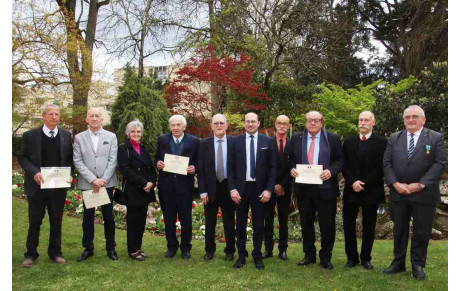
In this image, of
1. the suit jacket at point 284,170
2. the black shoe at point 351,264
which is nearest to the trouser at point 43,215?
the suit jacket at point 284,170

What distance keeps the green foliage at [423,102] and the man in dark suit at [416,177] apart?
3661 mm

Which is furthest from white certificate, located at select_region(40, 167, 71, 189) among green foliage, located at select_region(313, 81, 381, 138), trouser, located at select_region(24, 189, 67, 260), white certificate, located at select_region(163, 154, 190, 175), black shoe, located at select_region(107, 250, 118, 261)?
green foliage, located at select_region(313, 81, 381, 138)

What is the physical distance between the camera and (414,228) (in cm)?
499

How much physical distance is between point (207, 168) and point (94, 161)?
1686mm

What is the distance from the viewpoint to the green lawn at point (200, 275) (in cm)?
478

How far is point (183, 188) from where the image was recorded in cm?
592

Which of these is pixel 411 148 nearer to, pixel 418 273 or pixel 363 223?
pixel 363 223

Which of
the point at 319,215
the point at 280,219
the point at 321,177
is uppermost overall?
the point at 321,177

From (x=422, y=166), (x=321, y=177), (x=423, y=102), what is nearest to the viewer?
(x=422, y=166)

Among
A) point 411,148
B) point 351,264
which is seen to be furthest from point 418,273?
point 411,148

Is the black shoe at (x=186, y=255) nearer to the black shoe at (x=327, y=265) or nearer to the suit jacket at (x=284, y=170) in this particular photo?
the suit jacket at (x=284, y=170)

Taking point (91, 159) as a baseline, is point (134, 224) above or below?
below

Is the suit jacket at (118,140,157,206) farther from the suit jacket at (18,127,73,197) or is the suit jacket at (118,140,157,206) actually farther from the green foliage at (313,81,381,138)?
the green foliage at (313,81,381,138)

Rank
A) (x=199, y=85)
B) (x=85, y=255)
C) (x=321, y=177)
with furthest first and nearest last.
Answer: (x=199, y=85) → (x=85, y=255) → (x=321, y=177)
